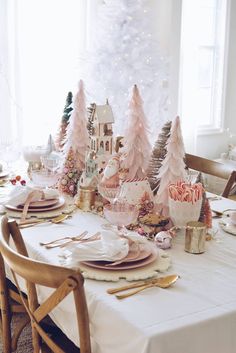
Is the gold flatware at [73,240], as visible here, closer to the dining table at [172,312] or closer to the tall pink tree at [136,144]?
Answer: the dining table at [172,312]

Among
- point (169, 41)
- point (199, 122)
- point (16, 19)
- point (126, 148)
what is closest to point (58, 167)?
point (126, 148)

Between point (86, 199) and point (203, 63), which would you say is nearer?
point (86, 199)

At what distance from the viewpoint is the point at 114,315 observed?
1.27 m

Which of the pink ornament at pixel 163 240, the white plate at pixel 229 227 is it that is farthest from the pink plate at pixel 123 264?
the white plate at pixel 229 227

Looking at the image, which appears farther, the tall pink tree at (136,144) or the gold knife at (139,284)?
the tall pink tree at (136,144)

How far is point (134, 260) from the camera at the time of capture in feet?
4.99

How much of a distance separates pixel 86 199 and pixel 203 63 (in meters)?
3.80

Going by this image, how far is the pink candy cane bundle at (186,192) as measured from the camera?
1.81 meters

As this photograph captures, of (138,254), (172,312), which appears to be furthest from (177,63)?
(172,312)

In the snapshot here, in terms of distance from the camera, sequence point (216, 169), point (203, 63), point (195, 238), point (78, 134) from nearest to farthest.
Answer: point (195, 238) < point (78, 134) < point (216, 169) < point (203, 63)

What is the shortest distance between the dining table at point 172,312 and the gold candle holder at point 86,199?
1.63ft

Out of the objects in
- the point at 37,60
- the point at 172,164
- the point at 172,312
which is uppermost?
the point at 37,60

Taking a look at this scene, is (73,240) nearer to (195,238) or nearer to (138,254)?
(138,254)

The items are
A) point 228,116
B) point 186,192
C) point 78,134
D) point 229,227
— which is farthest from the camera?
point 228,116
